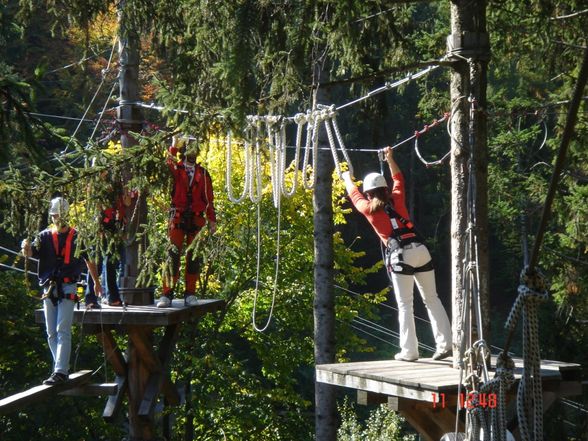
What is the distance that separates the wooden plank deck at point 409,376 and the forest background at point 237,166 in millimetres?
1980

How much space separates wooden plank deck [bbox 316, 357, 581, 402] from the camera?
6703 mm

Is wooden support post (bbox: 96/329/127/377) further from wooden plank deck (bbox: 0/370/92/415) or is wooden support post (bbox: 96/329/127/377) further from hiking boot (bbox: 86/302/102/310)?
wooden plank deck (bbox: 0/370/92/415)

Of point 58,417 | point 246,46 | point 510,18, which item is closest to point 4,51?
point 58,417

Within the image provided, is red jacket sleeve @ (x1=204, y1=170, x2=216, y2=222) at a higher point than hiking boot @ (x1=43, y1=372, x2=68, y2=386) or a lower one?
higher

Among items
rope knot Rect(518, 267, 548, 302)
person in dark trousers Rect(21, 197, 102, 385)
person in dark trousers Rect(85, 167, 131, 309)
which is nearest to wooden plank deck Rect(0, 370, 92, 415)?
person in dark trousers Rect(21, 197, 102, 385)

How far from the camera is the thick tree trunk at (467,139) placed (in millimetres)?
7352

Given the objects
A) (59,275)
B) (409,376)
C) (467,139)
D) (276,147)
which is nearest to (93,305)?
(59,275)

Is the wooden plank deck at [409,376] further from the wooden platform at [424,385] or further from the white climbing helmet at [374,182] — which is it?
the white climbing helmet at [374,182]

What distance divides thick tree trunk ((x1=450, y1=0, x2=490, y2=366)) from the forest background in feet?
1.17

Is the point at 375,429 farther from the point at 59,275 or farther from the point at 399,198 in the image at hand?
A: the point at 399,198

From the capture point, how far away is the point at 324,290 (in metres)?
12.8

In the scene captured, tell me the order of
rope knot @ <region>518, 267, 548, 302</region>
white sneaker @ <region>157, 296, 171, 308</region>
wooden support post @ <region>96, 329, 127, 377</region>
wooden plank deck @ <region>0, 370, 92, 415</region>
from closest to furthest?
rope knot @ <region>518, 267, 548, 302</region> → wooden plank deck @ <region>0, 370, 92, 415</region> → white sneaker @ <region>157, 296, 171, 308</region> → wooden support post @ <region>96, 329, 127, 377</region>

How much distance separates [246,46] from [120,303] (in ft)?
14.4
